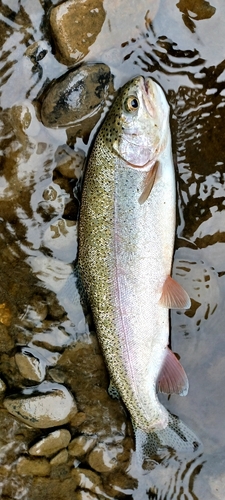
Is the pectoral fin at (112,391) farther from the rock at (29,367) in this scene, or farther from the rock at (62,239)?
the rock at (62,239)

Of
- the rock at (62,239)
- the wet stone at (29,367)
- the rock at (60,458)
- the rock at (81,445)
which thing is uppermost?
the rock at (62,239)

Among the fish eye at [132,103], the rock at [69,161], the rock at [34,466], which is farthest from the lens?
the rock at [34,466]

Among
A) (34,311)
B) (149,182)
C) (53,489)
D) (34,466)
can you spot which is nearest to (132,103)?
(149,182)

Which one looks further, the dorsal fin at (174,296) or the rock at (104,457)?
the rock at (104,457)

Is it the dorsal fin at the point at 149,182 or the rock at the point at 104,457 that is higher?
the dorsal fin at the point at 149,182

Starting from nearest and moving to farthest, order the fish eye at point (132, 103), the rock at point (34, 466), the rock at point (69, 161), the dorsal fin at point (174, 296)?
the fish eye at point (132, 103), the dorsal fin at point (174, 296), the rock at point (69, 161), the rock at point (34, 466)

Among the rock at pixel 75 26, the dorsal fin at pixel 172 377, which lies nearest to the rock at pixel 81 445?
the dorsal fin at pixel 172 377

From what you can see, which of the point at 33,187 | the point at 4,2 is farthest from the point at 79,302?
the point at 4,2
